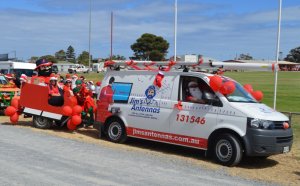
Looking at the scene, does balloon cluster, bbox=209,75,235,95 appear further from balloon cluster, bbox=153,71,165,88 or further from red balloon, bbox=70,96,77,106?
red balloon, bbox=70,96,77,106

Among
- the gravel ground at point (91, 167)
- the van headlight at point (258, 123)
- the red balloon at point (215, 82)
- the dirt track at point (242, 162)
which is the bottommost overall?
the dirt track at point (242, 162)

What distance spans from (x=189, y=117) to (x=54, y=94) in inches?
214

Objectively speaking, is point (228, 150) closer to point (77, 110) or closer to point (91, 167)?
point (91, 167)

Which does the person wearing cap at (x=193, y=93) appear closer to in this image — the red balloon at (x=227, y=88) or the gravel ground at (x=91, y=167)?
the red balloon at (x=227, y=88)

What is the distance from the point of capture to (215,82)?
10.1m

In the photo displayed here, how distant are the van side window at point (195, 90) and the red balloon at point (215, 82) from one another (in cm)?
21

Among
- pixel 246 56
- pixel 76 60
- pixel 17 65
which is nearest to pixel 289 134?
pixel 17 65

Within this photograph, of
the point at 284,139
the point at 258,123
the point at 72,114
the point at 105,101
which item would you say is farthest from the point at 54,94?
the point at 284,139

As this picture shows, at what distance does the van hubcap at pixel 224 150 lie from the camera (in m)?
9.77

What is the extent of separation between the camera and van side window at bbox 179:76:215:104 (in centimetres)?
1046

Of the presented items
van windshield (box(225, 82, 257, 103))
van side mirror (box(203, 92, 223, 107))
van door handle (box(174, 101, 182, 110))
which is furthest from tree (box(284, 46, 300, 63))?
van side mirror (box(203, 92, 223, 107))

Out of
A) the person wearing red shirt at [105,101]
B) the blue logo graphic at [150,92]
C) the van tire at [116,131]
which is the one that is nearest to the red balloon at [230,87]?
the blue logo graphic at [150,92]

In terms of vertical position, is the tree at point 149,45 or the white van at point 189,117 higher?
the tree at point 149,45

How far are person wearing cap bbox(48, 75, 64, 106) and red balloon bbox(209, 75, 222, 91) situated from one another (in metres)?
5.70
